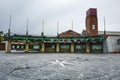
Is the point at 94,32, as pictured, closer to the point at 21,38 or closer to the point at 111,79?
the point at 21,38

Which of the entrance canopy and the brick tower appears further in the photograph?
the brick tower

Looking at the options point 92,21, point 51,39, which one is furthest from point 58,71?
point 92,21

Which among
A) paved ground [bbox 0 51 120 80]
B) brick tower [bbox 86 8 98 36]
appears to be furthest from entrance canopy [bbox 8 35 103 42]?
paved ground [bbox 0 51 120 80]

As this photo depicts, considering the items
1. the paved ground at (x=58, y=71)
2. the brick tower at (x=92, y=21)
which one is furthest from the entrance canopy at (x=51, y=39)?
the paved ground at (x=58, y=71)

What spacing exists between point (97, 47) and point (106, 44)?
3097 mm

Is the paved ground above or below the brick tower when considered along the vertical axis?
below

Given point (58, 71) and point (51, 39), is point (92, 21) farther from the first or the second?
point (58, 71)

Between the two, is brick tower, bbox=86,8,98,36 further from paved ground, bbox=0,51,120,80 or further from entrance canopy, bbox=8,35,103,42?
paved ground, bbox=0,51,120,80

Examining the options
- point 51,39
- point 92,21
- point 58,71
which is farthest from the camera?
point 92,21

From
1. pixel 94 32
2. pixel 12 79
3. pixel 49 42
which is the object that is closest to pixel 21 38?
pixel 49 42

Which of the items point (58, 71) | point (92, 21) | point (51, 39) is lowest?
point (58, 71)

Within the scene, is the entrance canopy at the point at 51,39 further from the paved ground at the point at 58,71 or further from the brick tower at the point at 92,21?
the paved ground at the point at 58,71

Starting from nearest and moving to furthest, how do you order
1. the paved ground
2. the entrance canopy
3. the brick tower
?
the paved ground → the entrance canopy → the brick tower

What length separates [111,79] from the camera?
27.5 feet
